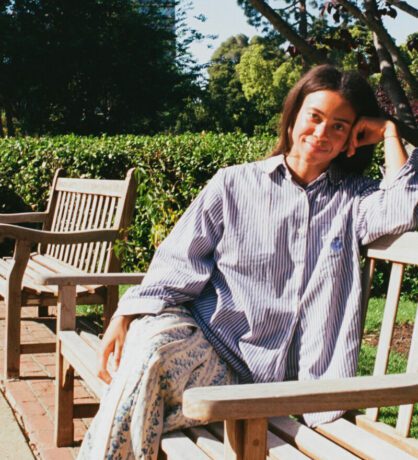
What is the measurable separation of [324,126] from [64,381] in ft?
5.66

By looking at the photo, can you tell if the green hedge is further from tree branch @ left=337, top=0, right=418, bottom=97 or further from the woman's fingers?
the woman's fingers

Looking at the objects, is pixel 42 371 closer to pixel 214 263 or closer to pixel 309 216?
pixel 214 263

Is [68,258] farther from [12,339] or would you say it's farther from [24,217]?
[12,339]

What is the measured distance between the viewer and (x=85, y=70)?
101ft

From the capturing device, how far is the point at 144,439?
2.04 metres

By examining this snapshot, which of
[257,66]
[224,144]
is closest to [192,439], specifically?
[224,144]

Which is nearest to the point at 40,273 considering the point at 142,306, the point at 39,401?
the point at 39,401

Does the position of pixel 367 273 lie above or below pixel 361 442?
above

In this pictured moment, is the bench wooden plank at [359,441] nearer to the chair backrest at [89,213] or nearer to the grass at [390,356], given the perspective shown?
the grass at [390,356]

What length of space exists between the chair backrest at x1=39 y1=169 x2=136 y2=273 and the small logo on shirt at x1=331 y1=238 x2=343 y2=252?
2304mm

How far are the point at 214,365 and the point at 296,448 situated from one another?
415mm

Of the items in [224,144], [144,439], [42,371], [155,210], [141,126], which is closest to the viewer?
[144,439]

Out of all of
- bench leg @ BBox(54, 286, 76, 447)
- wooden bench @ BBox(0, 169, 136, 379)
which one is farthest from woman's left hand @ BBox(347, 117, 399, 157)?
wooden bench @ BBox(0, 169, 136, 379)

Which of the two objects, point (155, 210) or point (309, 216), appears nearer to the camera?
point (309, 216)
